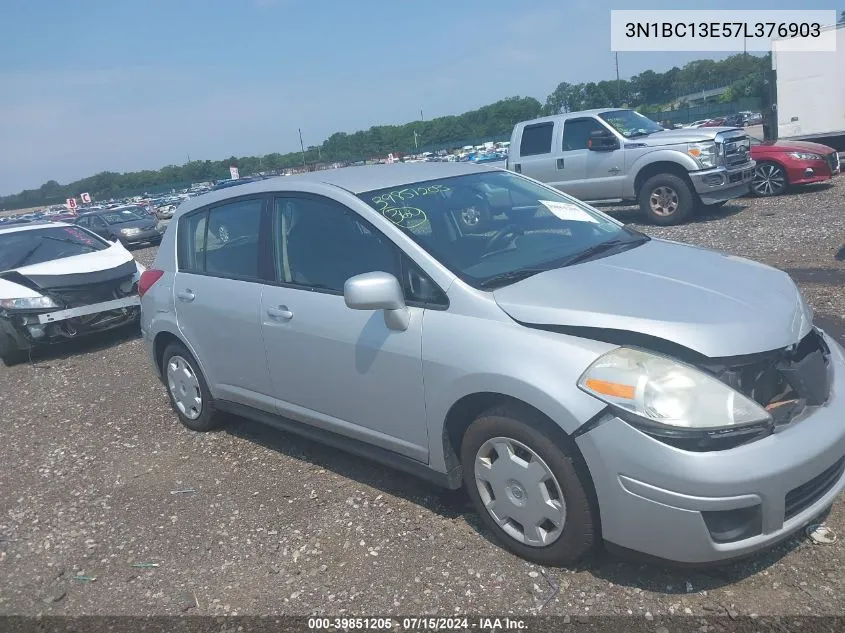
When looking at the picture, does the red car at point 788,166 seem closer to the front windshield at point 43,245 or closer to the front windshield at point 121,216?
the front windshield at point 43,245

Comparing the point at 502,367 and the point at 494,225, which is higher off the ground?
the point at 494,225

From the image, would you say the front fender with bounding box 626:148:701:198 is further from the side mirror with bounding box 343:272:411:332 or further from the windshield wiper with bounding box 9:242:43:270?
the side mirror with bounding box 343:272:411:332

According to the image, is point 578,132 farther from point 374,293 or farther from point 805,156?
point 374,293

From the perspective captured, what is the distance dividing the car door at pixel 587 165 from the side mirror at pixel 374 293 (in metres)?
9.53

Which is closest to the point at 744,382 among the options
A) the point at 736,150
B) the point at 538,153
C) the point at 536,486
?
the point at 536,486

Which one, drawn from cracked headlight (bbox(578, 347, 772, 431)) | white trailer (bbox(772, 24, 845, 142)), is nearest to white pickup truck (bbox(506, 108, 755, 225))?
white trailer (bbox(772, 24, 845, 142))

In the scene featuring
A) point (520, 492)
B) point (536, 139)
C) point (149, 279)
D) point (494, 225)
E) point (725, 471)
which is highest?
point (536, 139)

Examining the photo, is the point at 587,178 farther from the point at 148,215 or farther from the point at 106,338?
the point at 148,215

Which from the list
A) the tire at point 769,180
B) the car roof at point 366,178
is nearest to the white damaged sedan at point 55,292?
the car roof at point 366,178

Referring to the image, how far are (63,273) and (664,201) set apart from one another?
353 inches

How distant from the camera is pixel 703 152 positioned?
11172 millimetres

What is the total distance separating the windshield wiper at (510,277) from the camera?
327cm

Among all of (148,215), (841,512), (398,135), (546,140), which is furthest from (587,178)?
(398,135)

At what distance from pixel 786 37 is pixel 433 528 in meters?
16.0
